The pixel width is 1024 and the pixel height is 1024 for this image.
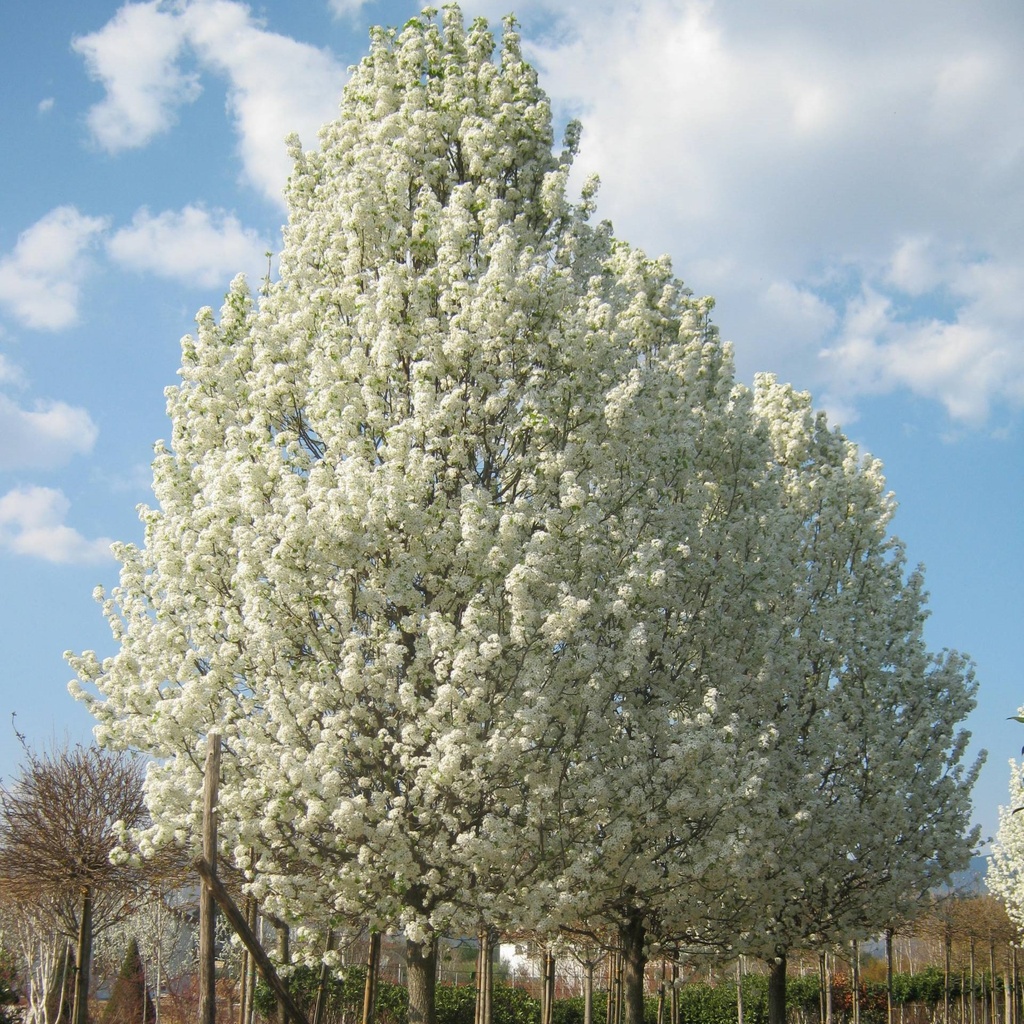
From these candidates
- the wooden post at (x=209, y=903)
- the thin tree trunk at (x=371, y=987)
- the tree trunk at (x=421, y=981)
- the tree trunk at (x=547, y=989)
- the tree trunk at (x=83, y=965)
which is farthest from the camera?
the tree trunk at (x=547, y=989)

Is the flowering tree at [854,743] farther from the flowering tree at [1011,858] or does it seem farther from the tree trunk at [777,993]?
the flowering tree at [1011,858]

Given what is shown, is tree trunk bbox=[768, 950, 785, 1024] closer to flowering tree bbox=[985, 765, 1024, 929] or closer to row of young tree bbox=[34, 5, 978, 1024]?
row of young tree bbox=[34, 5, 978, 1024]

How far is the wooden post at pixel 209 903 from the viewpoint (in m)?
7.87

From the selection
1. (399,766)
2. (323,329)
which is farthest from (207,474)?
(399,766)

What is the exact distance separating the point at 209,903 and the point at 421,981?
3462 millimetres

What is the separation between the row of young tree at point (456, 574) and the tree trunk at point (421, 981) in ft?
0.09

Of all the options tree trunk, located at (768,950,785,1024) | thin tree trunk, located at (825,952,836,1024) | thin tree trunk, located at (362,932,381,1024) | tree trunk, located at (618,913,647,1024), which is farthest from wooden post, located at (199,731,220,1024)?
thin tree trunk, located at (825,952,836,1024)

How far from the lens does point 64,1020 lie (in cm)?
2525

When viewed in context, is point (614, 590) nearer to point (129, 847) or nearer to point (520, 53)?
point (520, 53)

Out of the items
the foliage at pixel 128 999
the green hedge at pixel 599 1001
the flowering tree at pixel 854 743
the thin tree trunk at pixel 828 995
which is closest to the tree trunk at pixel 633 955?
the flowering tree at pixel 854 743

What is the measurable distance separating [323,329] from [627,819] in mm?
6469

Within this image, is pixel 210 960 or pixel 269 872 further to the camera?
pixel 269 872

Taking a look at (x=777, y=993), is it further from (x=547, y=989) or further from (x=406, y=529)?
(x=406, y=529)

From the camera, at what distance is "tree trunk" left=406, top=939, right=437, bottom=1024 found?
1060cm
